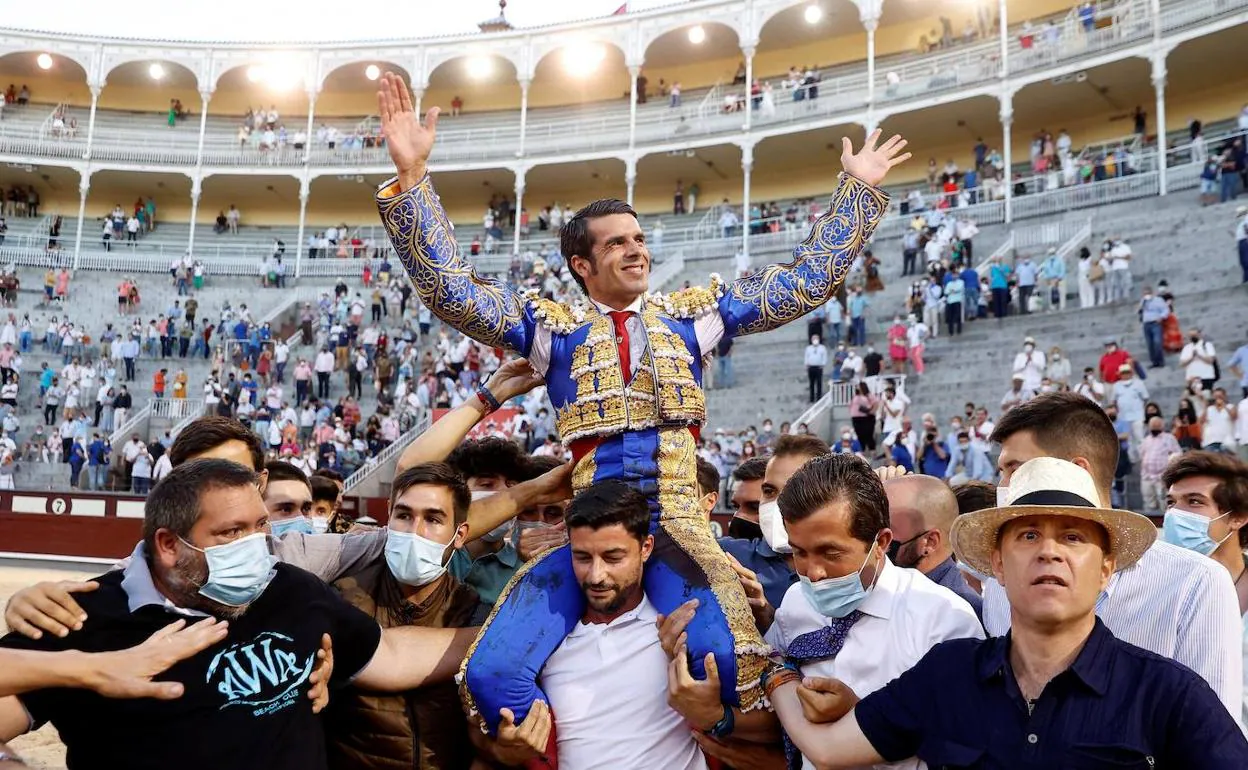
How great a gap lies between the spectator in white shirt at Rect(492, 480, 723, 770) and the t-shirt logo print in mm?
517

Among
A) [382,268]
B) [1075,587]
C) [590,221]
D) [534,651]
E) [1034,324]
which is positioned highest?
[382,268]

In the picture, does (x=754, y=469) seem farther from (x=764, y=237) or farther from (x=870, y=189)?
(x=764, y=237)

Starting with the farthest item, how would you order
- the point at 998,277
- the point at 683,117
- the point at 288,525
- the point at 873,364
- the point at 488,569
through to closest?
the point at 683,117 → the point at 998,277 → the point at 873,364 → the point at 288,525 → the point at 488,569

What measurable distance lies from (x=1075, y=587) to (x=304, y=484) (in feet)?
10.7

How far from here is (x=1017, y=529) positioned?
1.93 metres

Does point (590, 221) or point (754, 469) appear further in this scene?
point (754, 469)

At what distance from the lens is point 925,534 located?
3248 mm

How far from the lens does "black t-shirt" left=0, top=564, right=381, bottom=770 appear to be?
2.11 metres

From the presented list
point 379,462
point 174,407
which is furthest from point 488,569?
point 174,407

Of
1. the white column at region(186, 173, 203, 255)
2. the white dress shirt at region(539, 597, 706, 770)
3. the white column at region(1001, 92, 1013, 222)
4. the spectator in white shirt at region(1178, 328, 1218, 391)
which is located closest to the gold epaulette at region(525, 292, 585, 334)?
the white dress shirt at region(539, 597, 706, 770)

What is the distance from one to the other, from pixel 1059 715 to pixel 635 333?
1.54 m

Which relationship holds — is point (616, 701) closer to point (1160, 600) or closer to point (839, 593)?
point (839, 593)

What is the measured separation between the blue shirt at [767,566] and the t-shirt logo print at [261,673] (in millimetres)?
1524

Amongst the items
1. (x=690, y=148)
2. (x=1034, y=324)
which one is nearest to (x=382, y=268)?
(x=690, y=148)
